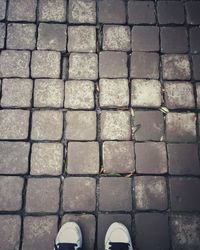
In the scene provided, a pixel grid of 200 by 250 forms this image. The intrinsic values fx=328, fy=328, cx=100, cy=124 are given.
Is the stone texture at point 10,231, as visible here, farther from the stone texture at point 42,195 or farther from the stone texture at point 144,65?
the stone texture at point 144,65

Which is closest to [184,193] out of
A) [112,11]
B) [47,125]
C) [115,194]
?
[115,194]

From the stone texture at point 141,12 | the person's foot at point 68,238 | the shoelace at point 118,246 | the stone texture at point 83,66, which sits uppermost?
the stone texture at point 141,12

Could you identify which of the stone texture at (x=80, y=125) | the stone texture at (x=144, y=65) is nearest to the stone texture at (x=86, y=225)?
the stone texture at (x=80, y=125)

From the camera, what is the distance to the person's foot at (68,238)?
2.45 metres

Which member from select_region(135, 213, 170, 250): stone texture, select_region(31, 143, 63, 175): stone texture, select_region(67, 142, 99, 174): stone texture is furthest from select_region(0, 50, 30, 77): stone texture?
select_region(135, 213, 170, 250): stone texture

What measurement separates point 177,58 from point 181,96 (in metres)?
0.38

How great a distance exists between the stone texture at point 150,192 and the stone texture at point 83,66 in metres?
0.99

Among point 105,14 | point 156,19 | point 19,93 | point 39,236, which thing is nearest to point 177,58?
point 156,19

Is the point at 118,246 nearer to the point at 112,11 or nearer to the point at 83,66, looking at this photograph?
the point at 83,66

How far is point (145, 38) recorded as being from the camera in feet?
10.0

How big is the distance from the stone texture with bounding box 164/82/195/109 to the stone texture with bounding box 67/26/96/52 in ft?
2.54

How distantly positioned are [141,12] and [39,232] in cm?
217

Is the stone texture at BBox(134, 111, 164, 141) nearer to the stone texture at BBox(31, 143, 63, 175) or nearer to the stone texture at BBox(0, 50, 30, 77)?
the stone texture at BBox(31, 143, 63, 175)

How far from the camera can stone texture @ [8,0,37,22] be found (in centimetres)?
307
